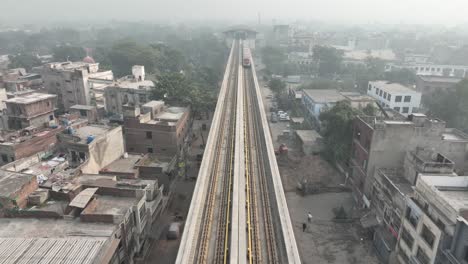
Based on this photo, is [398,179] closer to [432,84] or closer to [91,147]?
[91,147]

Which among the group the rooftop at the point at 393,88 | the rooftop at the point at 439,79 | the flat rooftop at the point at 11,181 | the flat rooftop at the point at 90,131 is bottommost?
the flat rooftop at the point at 90,131

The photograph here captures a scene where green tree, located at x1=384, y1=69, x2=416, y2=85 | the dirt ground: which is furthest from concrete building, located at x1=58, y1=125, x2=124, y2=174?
green tree, located at x1=384, y1=69, x2=416, y2=85

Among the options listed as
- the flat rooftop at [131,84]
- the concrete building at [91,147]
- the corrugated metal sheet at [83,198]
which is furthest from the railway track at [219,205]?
the flat rooftop at [131,84]

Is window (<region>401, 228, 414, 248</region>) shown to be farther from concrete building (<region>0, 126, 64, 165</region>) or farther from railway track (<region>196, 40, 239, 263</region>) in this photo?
concrete building (<region>0, 126, 64, 165</region>)

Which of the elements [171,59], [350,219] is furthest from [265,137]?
[171,59]

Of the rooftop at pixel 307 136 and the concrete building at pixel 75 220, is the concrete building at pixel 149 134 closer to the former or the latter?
the concrete building at pixel 75 220
